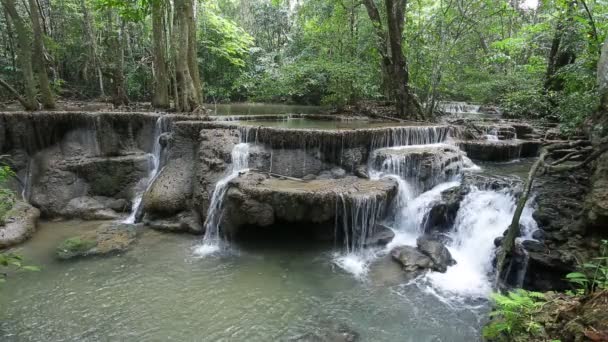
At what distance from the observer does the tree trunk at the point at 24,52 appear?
9.27 meters

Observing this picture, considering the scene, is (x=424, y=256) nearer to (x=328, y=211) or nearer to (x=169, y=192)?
(x=328, y=211)

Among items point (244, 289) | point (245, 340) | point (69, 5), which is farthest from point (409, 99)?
point (69, 5)

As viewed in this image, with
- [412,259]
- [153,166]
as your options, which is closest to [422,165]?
[412,259]

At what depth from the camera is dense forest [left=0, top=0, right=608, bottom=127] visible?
9703mm

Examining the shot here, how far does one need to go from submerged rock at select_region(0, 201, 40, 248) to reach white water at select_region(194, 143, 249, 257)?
370 centimetres

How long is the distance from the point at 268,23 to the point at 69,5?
47.1 feet

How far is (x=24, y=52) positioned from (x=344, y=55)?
34.3 ft

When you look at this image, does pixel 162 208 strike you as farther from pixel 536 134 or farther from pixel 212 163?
pixel 536 134

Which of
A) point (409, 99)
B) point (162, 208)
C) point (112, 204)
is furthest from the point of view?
point (409, 99)

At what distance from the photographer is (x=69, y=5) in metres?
16.3

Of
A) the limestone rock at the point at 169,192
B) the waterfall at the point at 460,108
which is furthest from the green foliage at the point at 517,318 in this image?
the waterfall at the point at 460,108

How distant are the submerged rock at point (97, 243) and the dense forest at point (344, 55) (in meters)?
5.05

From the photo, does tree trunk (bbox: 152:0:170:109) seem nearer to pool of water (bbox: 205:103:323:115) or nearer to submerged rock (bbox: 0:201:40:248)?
pool of water (bbox: 205:103:323:115)

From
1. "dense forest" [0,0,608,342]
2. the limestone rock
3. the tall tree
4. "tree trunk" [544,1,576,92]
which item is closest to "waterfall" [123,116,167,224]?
"dense forest" [0,0,608,342]
